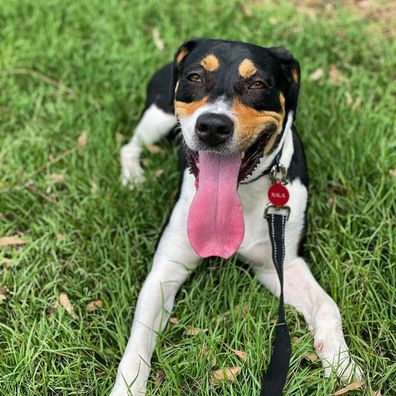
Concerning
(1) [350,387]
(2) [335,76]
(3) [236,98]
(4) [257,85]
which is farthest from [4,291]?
(2) [335,76]

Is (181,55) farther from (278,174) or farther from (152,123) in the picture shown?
(152,123)

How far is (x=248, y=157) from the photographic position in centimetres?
314

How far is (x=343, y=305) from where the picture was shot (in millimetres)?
3371

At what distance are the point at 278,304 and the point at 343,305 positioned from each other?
13.6 inches

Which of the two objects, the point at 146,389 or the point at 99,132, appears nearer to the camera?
the point at 146,389

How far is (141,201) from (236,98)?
4.32 ft

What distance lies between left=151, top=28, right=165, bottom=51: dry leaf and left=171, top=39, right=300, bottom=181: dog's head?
232 centimetres

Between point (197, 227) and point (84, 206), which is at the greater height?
point (197, 227)

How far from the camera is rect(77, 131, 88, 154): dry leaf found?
183 inches

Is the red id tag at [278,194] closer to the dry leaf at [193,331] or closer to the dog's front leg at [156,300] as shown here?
the dog's front leg at [156,300]

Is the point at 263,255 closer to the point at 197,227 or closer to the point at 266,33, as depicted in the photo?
the point at 197,227

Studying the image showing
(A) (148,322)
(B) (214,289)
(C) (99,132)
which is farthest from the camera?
(C) (99,132)

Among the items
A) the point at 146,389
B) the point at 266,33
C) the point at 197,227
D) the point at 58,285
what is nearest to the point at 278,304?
the point at 197,227

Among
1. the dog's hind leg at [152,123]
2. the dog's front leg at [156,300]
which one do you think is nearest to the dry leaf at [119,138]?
the dog's hind leg at [152,123]
